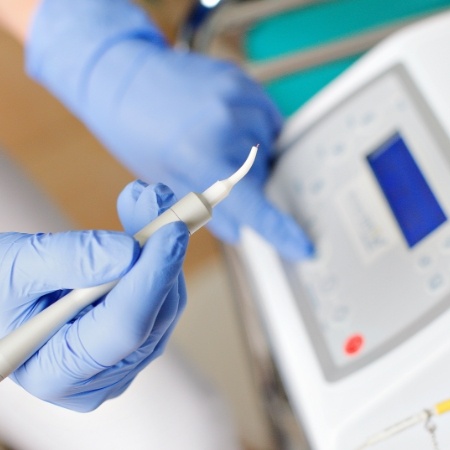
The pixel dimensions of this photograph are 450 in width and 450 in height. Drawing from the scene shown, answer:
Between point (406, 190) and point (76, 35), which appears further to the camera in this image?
point (76, 35)

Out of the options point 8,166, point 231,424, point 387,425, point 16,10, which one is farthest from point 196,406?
point 16,10

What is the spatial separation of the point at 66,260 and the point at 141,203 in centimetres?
6

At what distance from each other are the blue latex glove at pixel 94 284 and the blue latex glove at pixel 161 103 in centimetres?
21

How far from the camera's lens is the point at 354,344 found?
511 mm

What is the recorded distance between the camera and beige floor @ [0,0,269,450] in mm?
879

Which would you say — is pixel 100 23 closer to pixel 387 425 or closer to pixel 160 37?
pixel 160 37

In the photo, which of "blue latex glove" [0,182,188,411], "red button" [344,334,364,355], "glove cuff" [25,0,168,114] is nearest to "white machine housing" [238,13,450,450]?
"red button" [344,334,364,355]

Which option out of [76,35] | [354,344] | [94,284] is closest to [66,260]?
[94,284]

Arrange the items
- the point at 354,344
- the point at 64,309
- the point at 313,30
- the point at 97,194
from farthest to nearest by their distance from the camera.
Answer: the point at 97,194
the point at 313,30
the point at 354,344
the point at 64,309

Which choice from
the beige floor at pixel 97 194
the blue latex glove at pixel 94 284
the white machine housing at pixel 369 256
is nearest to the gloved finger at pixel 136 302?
the blue latex glove at pixel 94 284

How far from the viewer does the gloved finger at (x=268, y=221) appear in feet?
1.94

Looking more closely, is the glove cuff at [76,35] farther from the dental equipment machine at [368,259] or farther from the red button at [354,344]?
the red button at [354,344]

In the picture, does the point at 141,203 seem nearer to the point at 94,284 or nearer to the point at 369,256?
the point at 94,284

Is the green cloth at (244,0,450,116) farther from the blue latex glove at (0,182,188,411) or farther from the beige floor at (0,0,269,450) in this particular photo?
the blue latex glove at (0,182,188,411)
